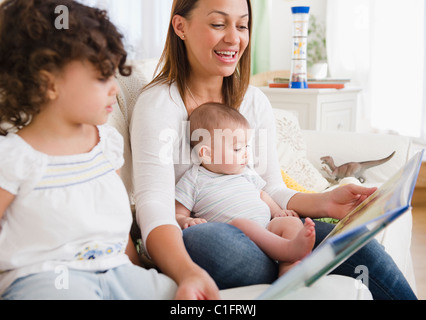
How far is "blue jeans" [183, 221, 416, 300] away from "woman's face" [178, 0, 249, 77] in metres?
0.47

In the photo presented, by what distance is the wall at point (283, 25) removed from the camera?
439 centimetres

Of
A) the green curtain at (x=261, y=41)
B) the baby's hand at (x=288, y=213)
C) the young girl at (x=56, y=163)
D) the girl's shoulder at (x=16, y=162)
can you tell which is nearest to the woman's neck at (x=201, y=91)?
the baby's hand at (x=288, y=213)

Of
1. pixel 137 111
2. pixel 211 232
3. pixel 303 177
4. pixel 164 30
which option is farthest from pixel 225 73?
pixel 164 30

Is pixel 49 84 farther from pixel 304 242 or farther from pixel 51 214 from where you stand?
pixel 304 242

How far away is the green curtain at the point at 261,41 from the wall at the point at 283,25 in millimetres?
175

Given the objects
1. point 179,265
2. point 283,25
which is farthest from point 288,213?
point 283,25

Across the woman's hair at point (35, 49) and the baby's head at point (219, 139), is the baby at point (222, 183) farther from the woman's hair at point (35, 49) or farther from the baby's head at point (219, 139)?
the woman's hair at point (35, 49)

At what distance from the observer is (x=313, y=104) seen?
9.68 feet

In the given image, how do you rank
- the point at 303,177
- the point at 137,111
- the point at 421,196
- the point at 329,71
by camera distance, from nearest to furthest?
the point at 137,111
the point at 303,177
the point at 421,196
the point at 329,71

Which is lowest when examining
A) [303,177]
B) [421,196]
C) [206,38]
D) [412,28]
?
[421,196]

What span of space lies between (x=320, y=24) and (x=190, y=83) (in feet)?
11.3

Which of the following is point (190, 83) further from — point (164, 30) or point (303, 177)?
point (164, 30)

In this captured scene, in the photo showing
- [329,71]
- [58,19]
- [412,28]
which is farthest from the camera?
[329,71]

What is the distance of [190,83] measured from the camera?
1.38 meters
